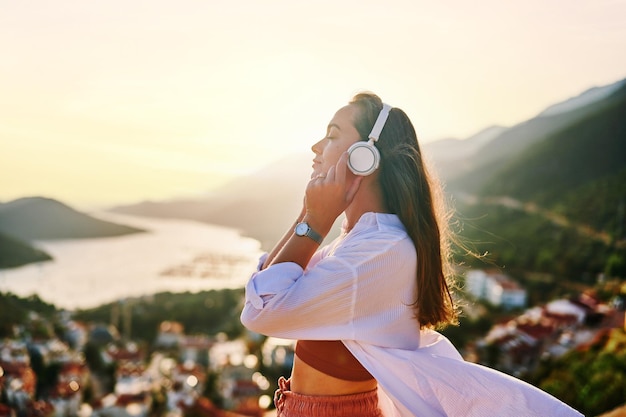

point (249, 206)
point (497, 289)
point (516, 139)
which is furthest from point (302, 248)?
point (516, 139)

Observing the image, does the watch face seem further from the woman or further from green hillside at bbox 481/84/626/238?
green hillside at bbox 481/84/626/238

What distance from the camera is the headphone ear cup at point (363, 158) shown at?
1102 millimetres

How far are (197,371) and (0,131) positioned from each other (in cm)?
2548

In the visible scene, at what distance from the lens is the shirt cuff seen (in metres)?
1.01

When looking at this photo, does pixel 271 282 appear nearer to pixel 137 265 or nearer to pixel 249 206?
pixel 249 206

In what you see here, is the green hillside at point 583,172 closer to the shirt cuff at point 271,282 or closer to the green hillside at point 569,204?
the green hillside at point 569,204

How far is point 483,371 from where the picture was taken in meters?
1.04

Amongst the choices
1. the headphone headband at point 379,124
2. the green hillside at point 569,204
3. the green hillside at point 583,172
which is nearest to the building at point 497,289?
the green hillside at point 569,204

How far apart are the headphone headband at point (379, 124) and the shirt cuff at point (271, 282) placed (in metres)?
0.31

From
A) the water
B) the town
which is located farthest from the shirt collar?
the water

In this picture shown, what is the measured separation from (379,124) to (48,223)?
44.7 m

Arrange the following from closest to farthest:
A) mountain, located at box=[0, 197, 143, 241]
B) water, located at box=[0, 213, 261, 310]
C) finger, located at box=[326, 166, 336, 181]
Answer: finger, located at box=[326, 166, 336, 181] → mountain, located at box=[0, 197, 143, 241] → water, located at box=[0, 213, 261, 310]

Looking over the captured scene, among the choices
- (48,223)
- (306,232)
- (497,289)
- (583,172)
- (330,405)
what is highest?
(306,232)

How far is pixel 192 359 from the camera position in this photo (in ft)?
79.6
